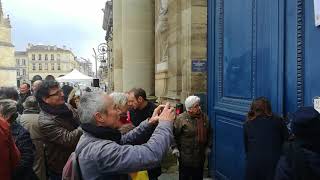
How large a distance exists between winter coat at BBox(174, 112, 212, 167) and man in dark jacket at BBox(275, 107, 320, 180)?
2.94 meters

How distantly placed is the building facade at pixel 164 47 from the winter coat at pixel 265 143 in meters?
2.72

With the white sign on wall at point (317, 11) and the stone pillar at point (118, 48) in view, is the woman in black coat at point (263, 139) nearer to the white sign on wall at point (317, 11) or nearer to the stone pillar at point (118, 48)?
the white sign on wall at point (317, 11)

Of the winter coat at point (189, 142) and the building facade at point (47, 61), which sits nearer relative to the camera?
the winter coat at point (189, 142)

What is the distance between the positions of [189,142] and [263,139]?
147cm

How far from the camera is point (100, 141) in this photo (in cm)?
266

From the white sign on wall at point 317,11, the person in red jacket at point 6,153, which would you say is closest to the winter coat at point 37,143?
the person in red jacket at point 6,153

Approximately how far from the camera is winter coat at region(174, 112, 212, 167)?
18.7ft

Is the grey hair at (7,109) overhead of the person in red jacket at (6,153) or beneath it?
overhead

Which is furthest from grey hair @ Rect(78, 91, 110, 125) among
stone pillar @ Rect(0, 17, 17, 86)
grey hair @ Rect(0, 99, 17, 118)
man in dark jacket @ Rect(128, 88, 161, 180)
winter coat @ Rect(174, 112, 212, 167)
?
stone pillar @ Rect(0, 17, 17, 86)

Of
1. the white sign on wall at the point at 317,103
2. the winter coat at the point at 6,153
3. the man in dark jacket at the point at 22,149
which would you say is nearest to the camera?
the winter coat at the point at 6,153

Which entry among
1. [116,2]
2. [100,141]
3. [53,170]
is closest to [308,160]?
[100,141]

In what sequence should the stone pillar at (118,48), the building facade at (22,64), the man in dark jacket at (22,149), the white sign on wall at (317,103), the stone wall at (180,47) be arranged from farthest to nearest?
the building facade at (22,64)
the stone pillar at (118,48)
the stone wall at (180,47)
the man in dark jacket at (22,149)
the white sign on wall at (317,103)

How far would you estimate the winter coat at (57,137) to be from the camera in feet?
14.4

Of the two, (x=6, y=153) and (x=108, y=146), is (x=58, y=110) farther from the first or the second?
(x=108, y=146)
